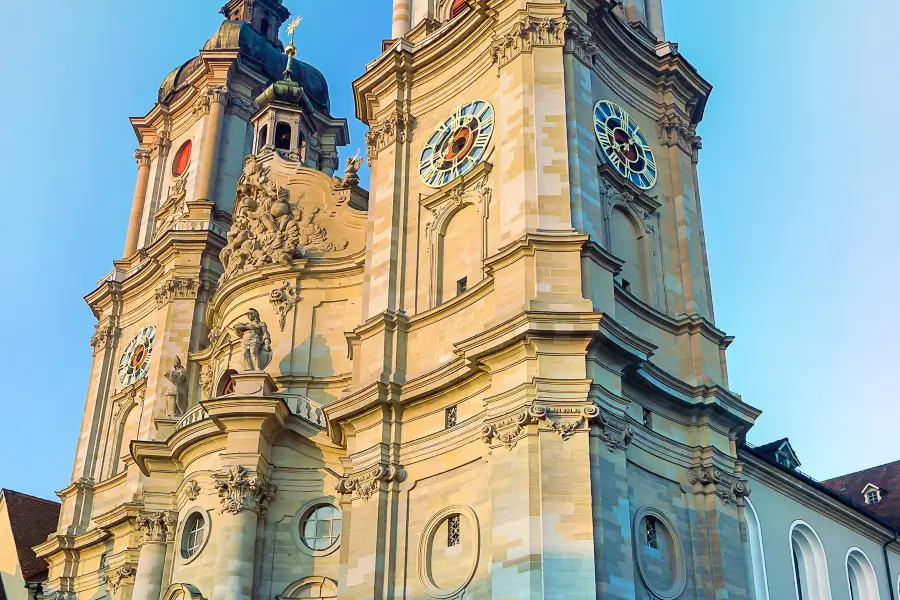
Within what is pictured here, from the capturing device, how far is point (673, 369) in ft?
81.8

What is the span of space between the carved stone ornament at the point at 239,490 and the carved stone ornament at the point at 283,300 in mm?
5051

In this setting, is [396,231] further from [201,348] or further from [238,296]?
[201,348]

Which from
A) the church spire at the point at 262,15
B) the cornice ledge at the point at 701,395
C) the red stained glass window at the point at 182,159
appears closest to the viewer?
the cornice ledge at the point at 701,395

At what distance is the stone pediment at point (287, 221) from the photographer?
102 ft

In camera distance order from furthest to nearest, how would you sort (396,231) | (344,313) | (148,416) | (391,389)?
(148,416) → (344,313) → (396,231) → (391,389)

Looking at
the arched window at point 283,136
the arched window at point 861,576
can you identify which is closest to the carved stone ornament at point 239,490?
the arched window at point 283,136

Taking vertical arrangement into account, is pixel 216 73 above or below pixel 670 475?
above

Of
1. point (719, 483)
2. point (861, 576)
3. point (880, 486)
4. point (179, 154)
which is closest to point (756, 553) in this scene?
point (719, 483)

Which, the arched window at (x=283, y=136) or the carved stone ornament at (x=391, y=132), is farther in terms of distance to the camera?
the arched window at (x=283, y=136)

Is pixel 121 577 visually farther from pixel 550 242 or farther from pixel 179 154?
pixel 179 154

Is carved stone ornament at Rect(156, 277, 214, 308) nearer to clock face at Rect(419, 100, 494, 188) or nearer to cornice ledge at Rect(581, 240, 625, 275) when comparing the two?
clock face at Rect(419, 100, 494, 188)

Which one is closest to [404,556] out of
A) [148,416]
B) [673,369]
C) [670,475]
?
[670,475]

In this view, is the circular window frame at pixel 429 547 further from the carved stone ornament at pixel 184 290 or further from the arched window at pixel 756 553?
the carved stone ornament at pixel 184 290

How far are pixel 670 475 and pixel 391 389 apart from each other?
20.5 ft
